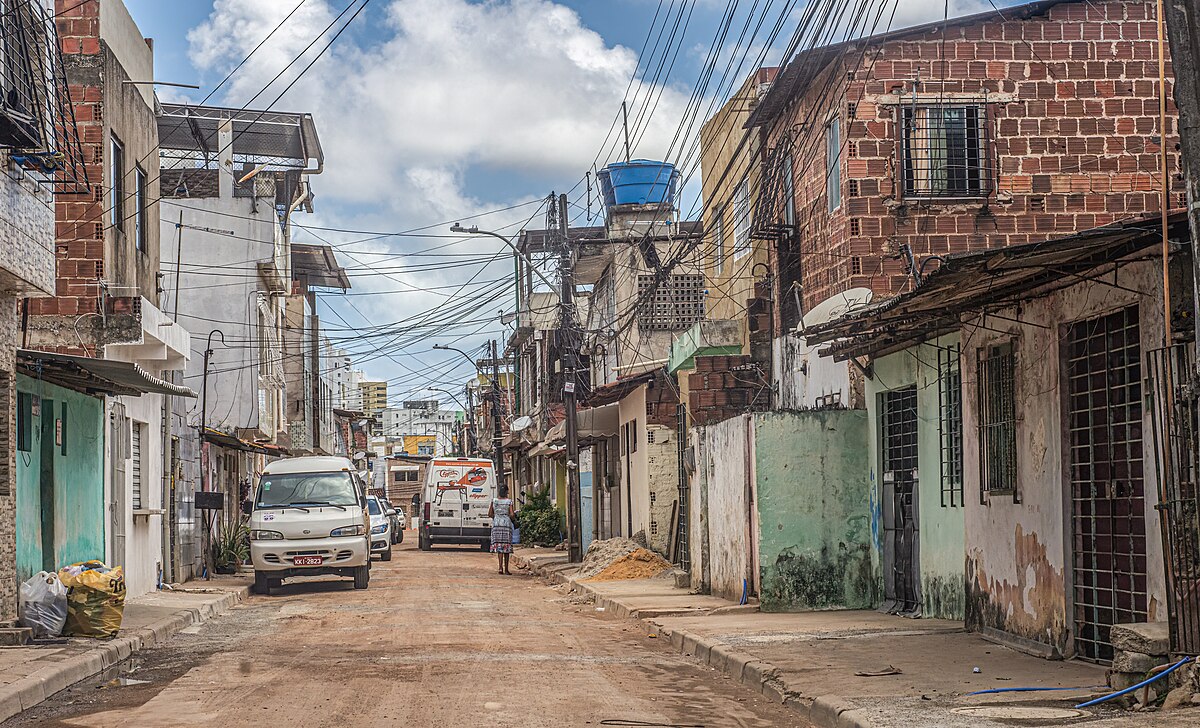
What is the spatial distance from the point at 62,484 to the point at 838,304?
10044 mm

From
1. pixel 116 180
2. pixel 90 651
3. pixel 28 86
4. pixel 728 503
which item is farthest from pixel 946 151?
pixel 90 651

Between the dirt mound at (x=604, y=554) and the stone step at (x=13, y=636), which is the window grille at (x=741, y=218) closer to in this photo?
the dirt mound at (x=604, y=554)

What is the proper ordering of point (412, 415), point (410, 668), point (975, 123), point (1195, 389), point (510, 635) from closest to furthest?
point (1195, 389), point (410, 668), point (510, 635), point (975, 123), point (412, 415)

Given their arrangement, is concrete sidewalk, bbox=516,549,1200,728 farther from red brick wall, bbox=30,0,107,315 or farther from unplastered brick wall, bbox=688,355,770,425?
red brick wall, bbox=30,0,107,315

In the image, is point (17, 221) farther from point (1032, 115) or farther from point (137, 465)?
point (1032, 115)

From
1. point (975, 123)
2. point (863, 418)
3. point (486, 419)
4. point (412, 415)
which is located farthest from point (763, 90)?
point (412, 415)

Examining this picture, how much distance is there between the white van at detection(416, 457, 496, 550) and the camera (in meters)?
42.0

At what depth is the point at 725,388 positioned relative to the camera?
75.7 ft

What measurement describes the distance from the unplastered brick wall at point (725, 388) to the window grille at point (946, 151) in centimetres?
465

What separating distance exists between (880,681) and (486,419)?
68.9 m

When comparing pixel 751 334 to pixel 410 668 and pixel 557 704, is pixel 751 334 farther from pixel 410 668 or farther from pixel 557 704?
pixel 557 704

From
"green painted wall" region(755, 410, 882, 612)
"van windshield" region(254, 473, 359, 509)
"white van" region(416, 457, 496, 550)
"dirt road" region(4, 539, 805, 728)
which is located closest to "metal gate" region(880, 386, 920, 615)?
"green painted wall" region(755, 410, 882, 612)

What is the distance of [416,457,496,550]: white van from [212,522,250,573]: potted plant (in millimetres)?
12448

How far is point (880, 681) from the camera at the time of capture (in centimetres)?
1004
